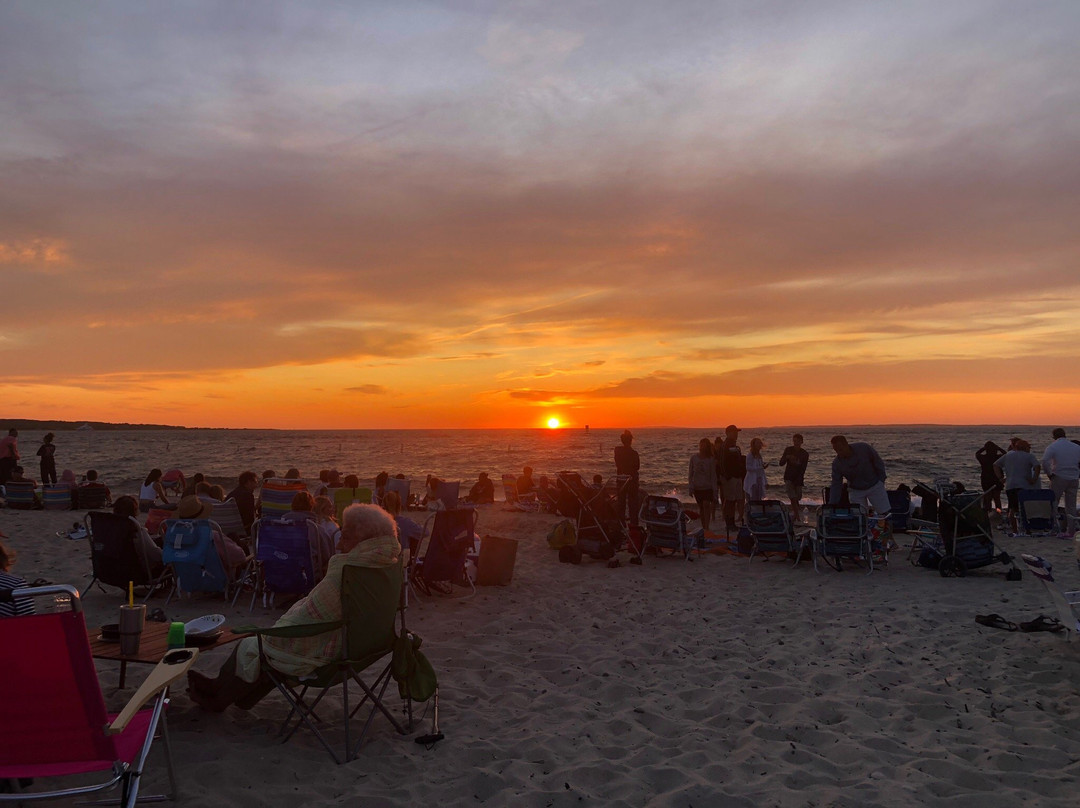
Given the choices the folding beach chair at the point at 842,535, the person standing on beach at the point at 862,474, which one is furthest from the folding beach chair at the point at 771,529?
the person standing on beach at the point at 862,474

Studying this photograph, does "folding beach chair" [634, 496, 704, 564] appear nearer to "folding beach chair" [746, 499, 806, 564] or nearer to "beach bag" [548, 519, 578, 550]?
"folding beach chair" [746, 499, 806, 564]

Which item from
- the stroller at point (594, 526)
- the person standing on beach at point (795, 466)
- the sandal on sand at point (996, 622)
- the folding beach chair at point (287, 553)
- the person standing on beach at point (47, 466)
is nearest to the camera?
the sandal on sand at point (996, 622)

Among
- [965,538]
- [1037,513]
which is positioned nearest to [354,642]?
[965,538]

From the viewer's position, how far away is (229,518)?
9.42 metres

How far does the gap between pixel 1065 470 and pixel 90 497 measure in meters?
20.1

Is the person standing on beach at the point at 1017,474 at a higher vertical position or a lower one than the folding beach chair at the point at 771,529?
higher

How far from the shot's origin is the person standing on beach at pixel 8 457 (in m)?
17.6

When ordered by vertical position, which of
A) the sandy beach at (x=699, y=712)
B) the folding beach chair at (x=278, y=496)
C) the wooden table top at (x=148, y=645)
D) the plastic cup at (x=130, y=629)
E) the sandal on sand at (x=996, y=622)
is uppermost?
the folding beach chair at (x=278, y=496)

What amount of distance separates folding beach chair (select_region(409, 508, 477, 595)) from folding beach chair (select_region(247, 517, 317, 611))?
133 cm

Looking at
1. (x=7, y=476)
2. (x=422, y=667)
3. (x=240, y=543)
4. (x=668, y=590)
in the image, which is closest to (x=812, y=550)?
(x=668, y=590)

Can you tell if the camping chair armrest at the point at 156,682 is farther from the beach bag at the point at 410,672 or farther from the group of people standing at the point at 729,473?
the group of people standing at the point at 729,473

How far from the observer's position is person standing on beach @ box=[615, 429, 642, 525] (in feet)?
39.7

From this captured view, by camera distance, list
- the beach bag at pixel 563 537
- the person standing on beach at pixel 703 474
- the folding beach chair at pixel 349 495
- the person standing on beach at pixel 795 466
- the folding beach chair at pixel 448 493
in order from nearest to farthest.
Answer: the beach bag at pixel 563 537
the folding beach chair at pixel 349 495
the person standing on beach at pixel 703 474
the person standing on beach at pixel 795 466
the folding beach chair at pixel 448 493

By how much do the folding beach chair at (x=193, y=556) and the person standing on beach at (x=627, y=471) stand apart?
638cm
